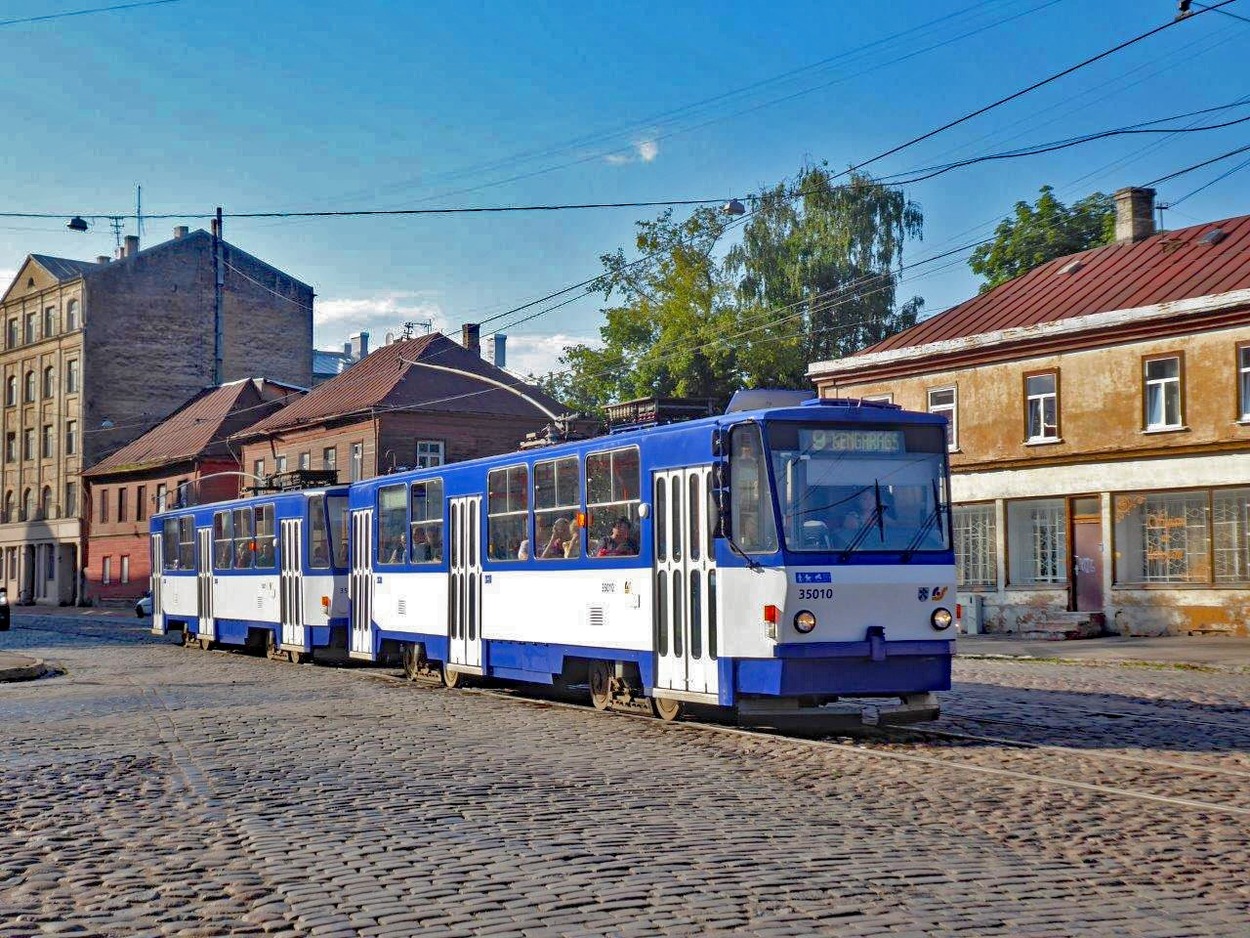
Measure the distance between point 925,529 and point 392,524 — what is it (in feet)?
34.1

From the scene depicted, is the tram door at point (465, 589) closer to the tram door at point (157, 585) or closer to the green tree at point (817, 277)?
the tram door at point (157, 585)

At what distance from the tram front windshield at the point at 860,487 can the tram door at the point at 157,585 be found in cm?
2623

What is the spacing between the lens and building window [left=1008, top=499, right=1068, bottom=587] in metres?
32.8

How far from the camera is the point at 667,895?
23.1 feet

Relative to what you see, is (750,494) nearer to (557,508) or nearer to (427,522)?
(557,508)

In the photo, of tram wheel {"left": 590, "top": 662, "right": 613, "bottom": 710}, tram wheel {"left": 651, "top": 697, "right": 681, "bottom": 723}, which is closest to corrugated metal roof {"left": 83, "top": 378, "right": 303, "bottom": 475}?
tram wheel {"left": 590, "top": 662, "right": 613, "bottom": 710}

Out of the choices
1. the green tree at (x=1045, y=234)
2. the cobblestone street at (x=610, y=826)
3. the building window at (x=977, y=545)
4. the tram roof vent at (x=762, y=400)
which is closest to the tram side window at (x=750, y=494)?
the tram roof vent at (x=762, y=400)

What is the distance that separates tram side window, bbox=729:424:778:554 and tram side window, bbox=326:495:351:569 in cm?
1218

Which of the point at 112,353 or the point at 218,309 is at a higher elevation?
the point at 218,309

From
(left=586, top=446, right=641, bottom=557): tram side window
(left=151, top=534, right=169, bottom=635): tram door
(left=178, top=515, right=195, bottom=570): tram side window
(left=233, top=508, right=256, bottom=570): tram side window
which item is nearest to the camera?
(left=586, top=446, right=641, bottom=557): tram side window

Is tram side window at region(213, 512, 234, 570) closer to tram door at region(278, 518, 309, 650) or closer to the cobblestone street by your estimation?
tram door at region(278, 518, 309, 650)

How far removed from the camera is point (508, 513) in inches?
725

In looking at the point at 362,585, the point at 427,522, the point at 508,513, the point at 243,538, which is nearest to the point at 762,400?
the point at 508,513

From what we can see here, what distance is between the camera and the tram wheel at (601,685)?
16438mm
